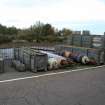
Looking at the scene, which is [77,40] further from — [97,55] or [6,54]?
[6,54]

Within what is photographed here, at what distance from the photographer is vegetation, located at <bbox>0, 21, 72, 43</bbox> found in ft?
116

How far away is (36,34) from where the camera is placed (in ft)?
126

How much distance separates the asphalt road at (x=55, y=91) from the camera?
6066 mm

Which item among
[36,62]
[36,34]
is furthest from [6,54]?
[36,34]

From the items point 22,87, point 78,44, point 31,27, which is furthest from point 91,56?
point 31,27

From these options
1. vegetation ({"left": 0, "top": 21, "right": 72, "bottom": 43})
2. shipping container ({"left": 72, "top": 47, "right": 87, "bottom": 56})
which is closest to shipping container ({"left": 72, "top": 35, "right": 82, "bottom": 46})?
shipping container ({"left": 72, "top": 47, "right": 87, "bottom": 56})

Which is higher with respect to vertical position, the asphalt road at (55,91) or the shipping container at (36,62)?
the shipping container at (36,62)

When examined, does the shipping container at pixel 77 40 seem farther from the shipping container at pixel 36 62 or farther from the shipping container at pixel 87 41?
the shipping container at pixel 36 62

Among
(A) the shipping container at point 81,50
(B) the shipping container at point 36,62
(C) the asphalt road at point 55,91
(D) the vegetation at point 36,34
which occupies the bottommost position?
(C) the asphalt road at point 55,91

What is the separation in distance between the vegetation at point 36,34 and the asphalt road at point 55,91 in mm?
23769

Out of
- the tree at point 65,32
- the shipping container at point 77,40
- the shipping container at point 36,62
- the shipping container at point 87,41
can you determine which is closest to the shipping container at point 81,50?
the shipping container at point 87,41

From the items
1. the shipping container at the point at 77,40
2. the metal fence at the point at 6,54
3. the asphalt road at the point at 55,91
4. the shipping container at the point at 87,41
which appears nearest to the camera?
the asphalt road at the point at 55,91

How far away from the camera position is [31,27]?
43.5 m

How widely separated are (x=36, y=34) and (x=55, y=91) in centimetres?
3175
